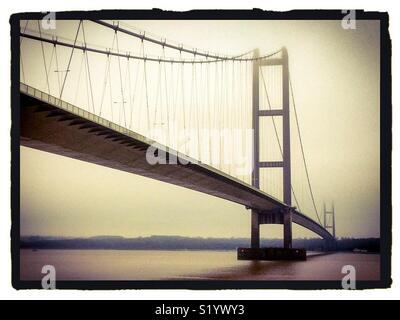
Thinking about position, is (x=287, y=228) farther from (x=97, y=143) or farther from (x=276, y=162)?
(x=97, y=143)

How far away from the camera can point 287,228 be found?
20156 mm

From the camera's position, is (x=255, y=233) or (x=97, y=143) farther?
(x=255, y=233)

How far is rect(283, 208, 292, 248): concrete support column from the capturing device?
18741 mm

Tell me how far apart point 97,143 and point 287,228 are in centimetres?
694

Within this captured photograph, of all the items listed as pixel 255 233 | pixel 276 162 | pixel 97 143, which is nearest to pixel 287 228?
pixel 276 162

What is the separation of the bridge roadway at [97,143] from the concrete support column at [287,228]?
161 cm

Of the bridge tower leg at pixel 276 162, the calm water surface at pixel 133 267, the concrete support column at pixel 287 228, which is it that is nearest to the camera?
the calm water surface at pixel 133 267

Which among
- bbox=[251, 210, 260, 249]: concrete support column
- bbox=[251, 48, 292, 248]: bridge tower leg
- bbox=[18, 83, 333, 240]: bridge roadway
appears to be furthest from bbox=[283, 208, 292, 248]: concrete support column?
bbox=[18, 83, 333, 240]: bridge roadway

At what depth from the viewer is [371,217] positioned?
36.0 feet

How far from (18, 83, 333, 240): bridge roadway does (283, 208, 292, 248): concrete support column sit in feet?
5.29

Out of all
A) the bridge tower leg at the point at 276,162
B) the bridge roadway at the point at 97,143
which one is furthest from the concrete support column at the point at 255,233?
the bridge roadway at the point at 97,143

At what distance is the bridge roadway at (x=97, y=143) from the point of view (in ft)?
40.5

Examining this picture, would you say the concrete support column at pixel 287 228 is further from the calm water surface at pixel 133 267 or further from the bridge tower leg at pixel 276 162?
the calm water surface at pixel 133 267
